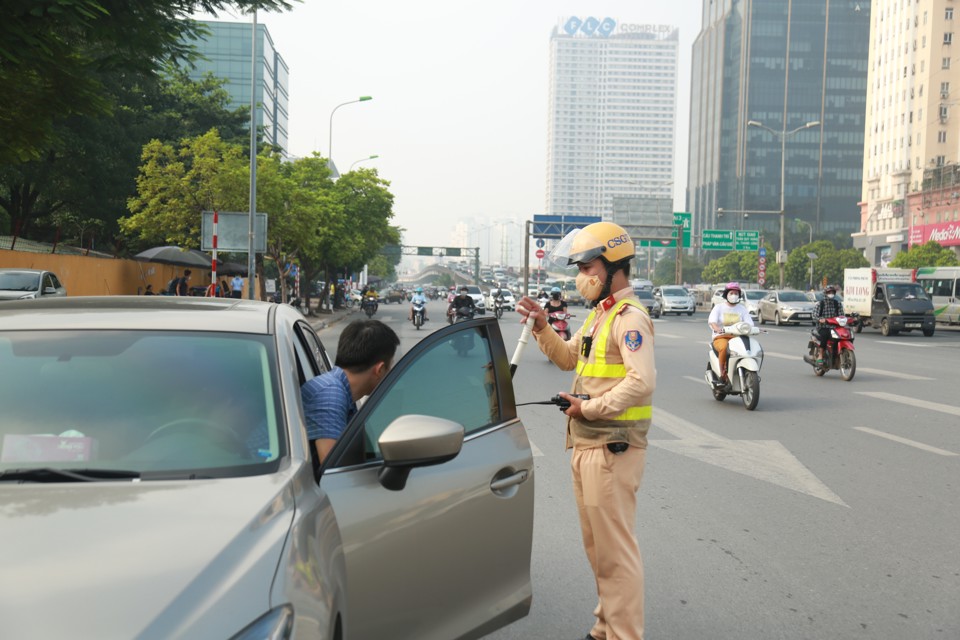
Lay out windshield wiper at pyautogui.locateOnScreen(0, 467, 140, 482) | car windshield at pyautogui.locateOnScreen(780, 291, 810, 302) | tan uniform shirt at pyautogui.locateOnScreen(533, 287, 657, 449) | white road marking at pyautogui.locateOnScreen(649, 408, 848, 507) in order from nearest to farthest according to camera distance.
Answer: windshield wiper at pyautogui.locateOnScreen(0, 467, 140, 482)
tan uniform shirt at pyautogui.locateOnScreen(533, 287, 657, 449)
white road marking at pyautogui.locateOnScreen(649, 408, 848, 507)
car windshield at pyautogui.locateOnScreen(780, 291, 810, 302)

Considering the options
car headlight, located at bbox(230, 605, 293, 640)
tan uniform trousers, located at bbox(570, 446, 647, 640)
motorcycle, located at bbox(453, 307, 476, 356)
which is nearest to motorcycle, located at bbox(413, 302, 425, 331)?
tan uniform trousers, located at bbox(570, 446, 647, 640)

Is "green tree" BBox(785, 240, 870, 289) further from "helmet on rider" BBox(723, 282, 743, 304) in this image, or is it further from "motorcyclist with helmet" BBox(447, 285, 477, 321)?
"helmet on rider" BBox(723, 282, 743, 304)

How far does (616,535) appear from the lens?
3906 mm

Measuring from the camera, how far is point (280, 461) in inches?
111

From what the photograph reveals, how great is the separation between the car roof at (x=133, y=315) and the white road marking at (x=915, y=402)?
11.1 meters

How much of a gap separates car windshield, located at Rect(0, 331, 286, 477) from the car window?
1.22 ft

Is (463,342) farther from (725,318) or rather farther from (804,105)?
(804,105)

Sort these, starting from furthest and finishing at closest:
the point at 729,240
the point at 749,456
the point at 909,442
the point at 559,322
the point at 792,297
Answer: the point at 729,240
the point at 792,297
the point at 559,322
the point at 909,442
the point at 749,456

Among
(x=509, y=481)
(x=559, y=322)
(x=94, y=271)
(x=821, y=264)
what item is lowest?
(x=559, y=322)

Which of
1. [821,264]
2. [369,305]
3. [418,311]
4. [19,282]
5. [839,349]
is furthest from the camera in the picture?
[821,264]

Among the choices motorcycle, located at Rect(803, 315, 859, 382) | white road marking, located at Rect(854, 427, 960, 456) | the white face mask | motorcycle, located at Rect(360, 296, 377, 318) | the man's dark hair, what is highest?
the white face mask

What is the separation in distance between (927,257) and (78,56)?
6696 cm

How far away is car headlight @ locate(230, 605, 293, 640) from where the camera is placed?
2023mm

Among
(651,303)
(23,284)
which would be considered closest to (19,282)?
(23,284)
